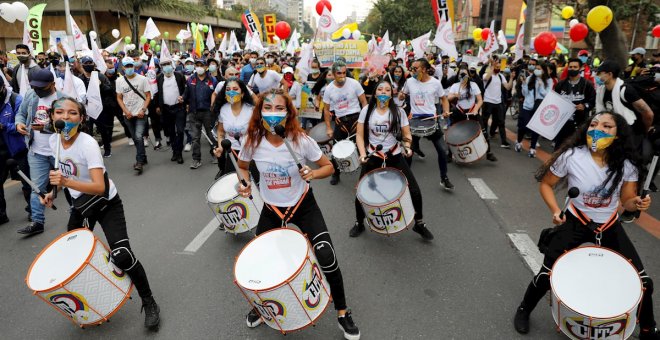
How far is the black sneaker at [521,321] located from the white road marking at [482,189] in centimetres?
318

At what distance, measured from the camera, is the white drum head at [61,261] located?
2848 mm

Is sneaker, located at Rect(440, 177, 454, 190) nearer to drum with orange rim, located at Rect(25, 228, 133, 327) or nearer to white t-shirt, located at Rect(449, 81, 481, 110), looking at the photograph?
white t-shirt, located at Rect(449, 81, 481, 110)

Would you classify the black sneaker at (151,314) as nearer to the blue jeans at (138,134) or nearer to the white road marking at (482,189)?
the white road marking at (482,189)

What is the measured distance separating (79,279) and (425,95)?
526cm

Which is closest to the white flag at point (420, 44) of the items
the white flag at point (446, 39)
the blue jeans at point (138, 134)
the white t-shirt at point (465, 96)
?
the white flag at point (446, 39)

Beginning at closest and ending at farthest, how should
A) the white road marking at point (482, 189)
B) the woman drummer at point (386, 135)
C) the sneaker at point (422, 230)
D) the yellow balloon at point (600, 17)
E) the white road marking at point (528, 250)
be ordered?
the white road marking at point (528, 250) → the woman drummer at point (386, 135) → the sneaker at point (422, 230) → the white road marking at point (482, 189) → the yellow balloon at point (600, 17)

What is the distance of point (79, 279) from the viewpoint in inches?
112

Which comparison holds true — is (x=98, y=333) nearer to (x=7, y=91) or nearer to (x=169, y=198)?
(x=169, y=198)

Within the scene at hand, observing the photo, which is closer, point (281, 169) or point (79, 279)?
point (79, 279)

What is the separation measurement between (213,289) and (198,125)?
517 centimetres

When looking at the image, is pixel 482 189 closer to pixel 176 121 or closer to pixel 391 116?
pixel 391 116

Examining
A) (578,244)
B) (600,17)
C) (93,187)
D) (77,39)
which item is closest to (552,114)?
(578,244)

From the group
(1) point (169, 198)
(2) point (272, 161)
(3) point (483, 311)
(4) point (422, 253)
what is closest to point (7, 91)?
(1) point (169, 198)

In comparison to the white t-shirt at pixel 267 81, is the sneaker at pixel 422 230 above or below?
below
